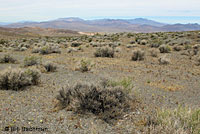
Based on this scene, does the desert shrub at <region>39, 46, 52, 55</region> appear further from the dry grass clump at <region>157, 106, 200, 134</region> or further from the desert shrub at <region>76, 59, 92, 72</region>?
the dry grass clump at <region>157, 106, 200, 134</region>

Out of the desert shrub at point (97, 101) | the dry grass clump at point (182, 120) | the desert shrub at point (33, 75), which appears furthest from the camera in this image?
the desert shrub at point (33, 75)

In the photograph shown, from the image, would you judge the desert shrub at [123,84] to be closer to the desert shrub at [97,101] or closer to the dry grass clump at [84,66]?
the desert shrub at [97,101]

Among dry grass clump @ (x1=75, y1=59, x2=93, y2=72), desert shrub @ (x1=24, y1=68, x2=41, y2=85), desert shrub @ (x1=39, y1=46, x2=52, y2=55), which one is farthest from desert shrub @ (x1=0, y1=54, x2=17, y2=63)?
desert shrub @ (x1=24, y1=68, x2=41, y2=85)

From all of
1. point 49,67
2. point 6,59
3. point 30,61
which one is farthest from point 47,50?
point 49,67

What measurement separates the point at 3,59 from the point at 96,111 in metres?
10.9

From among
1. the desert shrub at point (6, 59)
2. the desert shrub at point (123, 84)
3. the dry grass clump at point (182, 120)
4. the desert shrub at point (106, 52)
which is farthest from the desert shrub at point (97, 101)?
the desert shrub at point (106, 52)

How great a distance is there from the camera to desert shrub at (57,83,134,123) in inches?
189

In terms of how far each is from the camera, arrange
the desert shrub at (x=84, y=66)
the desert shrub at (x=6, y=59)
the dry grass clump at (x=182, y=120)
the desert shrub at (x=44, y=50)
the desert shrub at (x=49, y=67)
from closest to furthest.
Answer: the dry grass clump at (x=182, y=120)
the desert shrub at (x=49, y=67)
the desert shrub at (x=84, y=66)
the desert shrub at (x=6, y=59)
the desert shrub at (x=44, y=50)

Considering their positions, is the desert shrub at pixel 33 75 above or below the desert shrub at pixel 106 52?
below

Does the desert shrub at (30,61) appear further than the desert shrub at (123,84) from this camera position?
Yes

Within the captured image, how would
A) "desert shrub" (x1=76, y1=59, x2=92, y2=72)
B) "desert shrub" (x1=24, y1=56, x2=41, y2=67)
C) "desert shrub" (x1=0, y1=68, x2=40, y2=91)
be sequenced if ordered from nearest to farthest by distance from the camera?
"desert shrub" (x1=0, y1=68, x2=40, y2=91) < "desert shrub" (x1=76, y1=59, x2=92, y2=72) < "desert shrub" (x1=24, y1=56, x2=41, y2=67)

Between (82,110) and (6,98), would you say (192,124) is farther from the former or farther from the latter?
(6,98)

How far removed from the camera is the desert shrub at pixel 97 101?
15.7 feet

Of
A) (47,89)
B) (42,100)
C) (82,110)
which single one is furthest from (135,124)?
(47,89)
